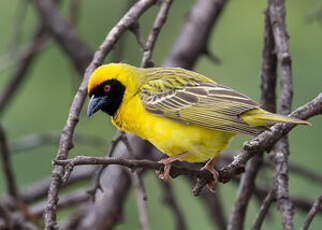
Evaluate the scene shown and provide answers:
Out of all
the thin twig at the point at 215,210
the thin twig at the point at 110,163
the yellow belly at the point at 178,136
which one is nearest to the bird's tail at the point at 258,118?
the yellow belly at the point at 178,136

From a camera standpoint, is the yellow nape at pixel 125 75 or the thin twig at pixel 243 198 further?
the yellow nape at pixel 125 75

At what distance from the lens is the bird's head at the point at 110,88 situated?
4.08 m

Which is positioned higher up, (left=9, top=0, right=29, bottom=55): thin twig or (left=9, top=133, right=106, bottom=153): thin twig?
(left=9, top=0, right=29, bottom=55): thin twig

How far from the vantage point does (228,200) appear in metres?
6.80

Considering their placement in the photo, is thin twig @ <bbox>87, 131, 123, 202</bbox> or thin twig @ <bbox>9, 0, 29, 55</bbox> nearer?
A: thin twig @ <bbox>87, 131, 123, 202</bbox>

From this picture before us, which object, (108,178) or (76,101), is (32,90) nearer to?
(108,178)

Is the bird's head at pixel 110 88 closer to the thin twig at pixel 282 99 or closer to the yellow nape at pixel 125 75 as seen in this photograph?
the yellow nape at pixel 125 75

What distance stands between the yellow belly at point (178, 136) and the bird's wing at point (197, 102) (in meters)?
0.05

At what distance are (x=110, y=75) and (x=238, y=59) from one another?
115 inches

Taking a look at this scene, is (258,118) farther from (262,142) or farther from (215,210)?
(215,210)

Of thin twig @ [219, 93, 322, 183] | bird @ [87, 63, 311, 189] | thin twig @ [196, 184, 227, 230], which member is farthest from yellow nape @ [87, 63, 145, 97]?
thin twig @ [196, 184, 227, 230]

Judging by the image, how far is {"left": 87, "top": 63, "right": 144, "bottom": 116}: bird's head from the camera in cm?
408

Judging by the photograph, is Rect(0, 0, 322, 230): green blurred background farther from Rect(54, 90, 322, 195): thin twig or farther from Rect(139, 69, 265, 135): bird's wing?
Rect(54, 90, 322, 195): thin twig

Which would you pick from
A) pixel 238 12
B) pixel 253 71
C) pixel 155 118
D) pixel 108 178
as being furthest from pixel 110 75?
pixel 238 12
